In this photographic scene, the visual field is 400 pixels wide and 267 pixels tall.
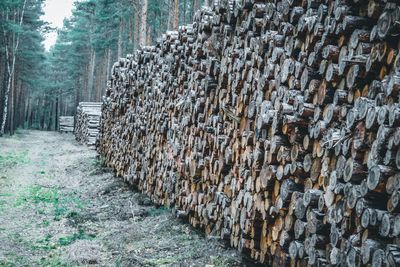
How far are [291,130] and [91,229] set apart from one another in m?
4.85

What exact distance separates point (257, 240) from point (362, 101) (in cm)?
→ 246

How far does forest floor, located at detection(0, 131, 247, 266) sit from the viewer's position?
247 inches

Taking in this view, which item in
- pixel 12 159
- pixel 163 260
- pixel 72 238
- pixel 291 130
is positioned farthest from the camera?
pixel 12 159

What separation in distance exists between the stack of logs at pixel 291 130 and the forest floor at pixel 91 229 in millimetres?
472

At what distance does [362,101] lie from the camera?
11.6 feet

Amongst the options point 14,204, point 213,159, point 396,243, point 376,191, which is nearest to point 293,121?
point 376,191

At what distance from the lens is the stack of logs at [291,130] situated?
3.33 meters

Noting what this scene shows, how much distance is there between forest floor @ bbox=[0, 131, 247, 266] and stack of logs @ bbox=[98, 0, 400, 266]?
472 mm

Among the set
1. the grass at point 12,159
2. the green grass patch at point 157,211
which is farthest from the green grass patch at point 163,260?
the grass at point 12,159

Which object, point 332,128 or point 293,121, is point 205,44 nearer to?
point 293,121

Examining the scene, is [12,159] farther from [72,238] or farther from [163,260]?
[163,260]

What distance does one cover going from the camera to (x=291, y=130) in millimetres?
4688

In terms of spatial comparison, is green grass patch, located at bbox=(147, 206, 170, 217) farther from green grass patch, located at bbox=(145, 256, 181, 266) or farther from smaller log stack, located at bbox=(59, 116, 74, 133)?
smaller log stack, located at bbox=(59, 116, 74, 133)

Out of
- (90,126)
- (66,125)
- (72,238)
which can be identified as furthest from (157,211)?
(66,125)
